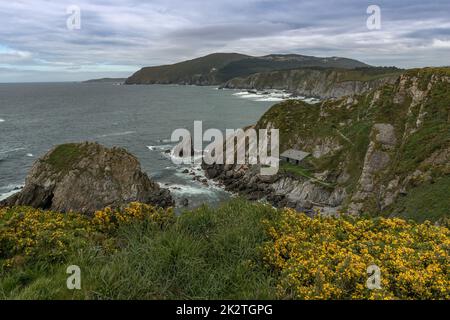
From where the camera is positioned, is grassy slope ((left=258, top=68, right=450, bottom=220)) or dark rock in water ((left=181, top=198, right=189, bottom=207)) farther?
dark rock in water ((left=181, top=198, right=189, bottom=207))

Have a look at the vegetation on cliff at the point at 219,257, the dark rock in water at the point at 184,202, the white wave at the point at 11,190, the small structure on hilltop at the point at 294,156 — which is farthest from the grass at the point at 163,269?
the small structure on hilltop at the point at 294,156

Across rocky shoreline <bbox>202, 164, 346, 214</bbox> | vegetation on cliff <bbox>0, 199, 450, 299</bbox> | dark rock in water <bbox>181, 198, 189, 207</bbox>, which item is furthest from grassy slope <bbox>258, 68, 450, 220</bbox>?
vegetation on cliff <bbox>0, 199, 450, 299</bbox>

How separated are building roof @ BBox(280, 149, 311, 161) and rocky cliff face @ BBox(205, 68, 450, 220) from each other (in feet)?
5.73

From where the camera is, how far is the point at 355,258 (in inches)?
376

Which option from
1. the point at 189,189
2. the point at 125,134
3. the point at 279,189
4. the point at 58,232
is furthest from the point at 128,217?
the point at 125,134

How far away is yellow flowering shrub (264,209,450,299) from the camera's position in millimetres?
8578

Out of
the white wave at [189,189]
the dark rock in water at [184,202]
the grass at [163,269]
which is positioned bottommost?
the dark rock in water at [184,202]

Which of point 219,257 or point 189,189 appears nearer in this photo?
point 219,257

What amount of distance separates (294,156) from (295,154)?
3.20ft

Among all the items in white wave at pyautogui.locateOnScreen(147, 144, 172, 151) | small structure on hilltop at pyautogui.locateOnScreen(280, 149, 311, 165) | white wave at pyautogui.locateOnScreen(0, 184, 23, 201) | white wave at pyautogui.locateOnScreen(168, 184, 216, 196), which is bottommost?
white wave at pyautogui.locateOnScreen(168, 184, 216, 196)

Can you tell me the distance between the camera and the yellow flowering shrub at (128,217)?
42.3 feet

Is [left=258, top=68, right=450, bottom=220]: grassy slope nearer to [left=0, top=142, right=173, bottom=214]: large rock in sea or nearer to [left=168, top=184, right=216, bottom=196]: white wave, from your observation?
[left=168, top=184, right=216, bottom=196]: white wave

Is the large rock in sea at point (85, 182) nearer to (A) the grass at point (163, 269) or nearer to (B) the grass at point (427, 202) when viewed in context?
(B) the grass at point (427, 202)

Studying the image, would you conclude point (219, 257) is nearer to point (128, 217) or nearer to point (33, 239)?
point (128, 217)
